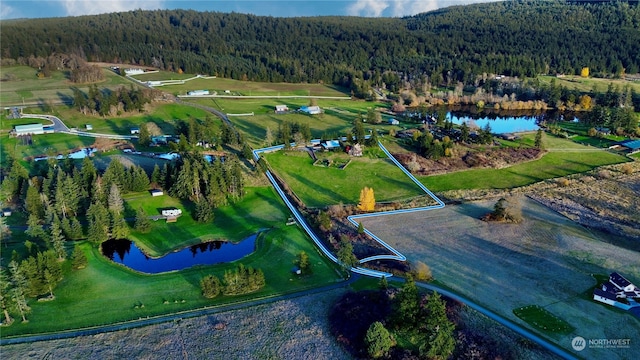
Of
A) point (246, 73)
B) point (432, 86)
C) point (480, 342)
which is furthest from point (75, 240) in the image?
point (432, 86)

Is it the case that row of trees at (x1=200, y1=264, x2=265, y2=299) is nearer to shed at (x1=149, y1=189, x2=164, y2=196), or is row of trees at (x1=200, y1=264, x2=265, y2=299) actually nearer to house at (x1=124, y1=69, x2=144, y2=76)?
shed at (x1=149, y1=189, x2=164, y2=196)

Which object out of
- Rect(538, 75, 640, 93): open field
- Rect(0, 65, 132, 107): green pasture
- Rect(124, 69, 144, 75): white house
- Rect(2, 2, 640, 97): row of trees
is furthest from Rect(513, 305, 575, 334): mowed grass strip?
Rect(124, 69, 144, 75): white house

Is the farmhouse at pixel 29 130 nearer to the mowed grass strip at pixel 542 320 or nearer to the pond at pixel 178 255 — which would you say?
the pond at pixel 178 255

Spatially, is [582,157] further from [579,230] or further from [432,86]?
[432,86]

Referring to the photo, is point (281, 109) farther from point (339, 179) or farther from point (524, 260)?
point (524, 260)
